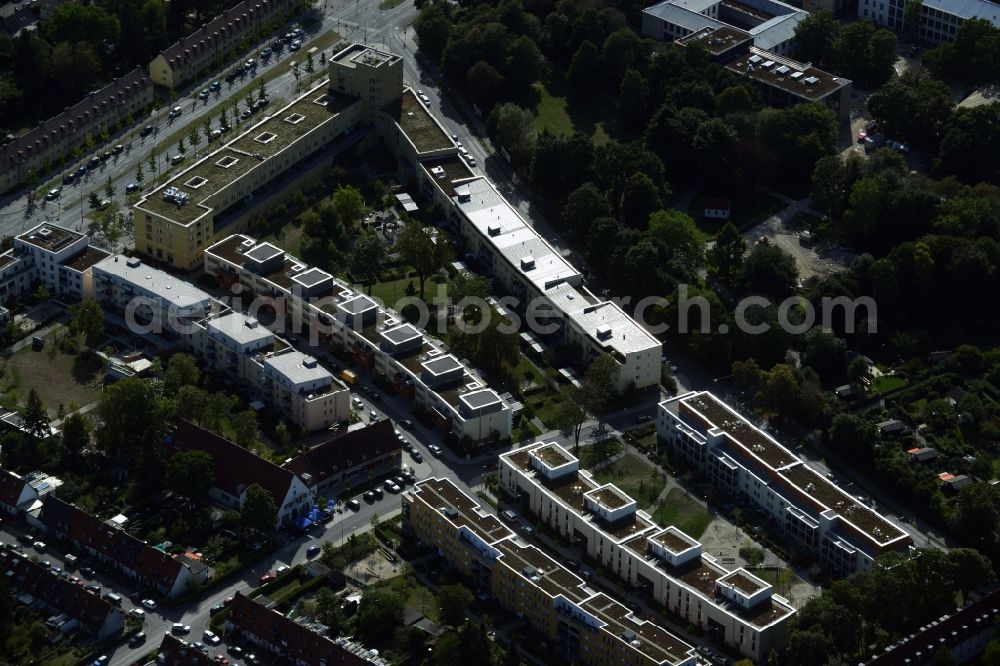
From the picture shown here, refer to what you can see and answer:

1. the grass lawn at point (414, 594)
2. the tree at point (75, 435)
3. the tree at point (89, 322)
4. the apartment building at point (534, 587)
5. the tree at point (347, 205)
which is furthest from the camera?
the tree at point (347, 205)

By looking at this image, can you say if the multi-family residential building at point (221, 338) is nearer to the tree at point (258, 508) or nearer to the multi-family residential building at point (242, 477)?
the multi-family residential building at point (242, 477)

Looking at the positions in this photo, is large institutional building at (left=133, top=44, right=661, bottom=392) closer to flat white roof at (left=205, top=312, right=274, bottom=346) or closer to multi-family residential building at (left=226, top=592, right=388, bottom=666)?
flat white roof at (left=205, top=312, right=274, bottom=346)

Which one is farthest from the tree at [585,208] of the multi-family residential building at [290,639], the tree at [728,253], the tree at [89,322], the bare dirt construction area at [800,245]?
the multi-family residential building at [290,639]

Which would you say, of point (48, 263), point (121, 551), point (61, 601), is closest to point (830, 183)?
point (48, 263)

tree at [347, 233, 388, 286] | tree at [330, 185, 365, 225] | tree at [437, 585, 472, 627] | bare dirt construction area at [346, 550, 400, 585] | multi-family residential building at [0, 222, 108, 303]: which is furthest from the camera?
tree at [330, 185, 365, 225]

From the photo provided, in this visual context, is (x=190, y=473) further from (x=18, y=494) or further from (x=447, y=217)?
(x=447, y=217)

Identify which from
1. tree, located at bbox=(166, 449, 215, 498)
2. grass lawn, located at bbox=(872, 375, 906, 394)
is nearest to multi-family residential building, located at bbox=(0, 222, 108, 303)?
tree, located at bbox=(166, 449, 215, 498)
